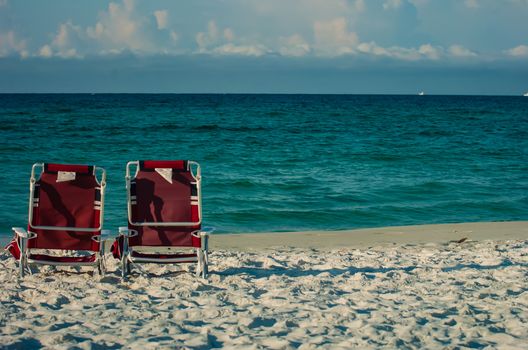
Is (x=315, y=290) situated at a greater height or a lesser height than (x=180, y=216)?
lesser

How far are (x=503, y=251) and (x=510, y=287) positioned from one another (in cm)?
209

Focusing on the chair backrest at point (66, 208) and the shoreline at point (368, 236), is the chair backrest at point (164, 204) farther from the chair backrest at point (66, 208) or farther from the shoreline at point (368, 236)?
the shoreline at point (368, 236)

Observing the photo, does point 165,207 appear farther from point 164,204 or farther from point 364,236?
point 364,236

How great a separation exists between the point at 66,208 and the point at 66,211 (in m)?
0.03

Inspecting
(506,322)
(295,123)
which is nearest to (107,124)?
(295,123)

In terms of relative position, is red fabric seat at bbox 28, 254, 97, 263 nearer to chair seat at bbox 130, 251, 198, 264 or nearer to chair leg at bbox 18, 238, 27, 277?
chair leg at bbox 18, 238, 27, 277

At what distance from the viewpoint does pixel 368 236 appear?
998cm

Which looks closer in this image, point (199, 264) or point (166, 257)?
point (166, 257)

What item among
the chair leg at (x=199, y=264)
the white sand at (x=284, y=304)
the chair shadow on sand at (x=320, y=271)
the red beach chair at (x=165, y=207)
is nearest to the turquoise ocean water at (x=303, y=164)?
the chair shadow on sand at (x=320, y=271)

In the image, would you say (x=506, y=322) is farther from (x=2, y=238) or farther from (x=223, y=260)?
(x=2, y=238)

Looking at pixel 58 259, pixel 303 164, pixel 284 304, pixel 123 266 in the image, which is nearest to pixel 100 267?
pixel 123 266

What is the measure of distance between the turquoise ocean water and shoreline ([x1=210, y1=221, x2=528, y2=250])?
104 cm

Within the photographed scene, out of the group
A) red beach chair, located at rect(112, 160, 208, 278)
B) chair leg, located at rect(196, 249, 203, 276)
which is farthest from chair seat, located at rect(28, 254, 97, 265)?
chair leg, located at rect(196, 249, 203, 276)

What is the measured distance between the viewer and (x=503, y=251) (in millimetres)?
7969
